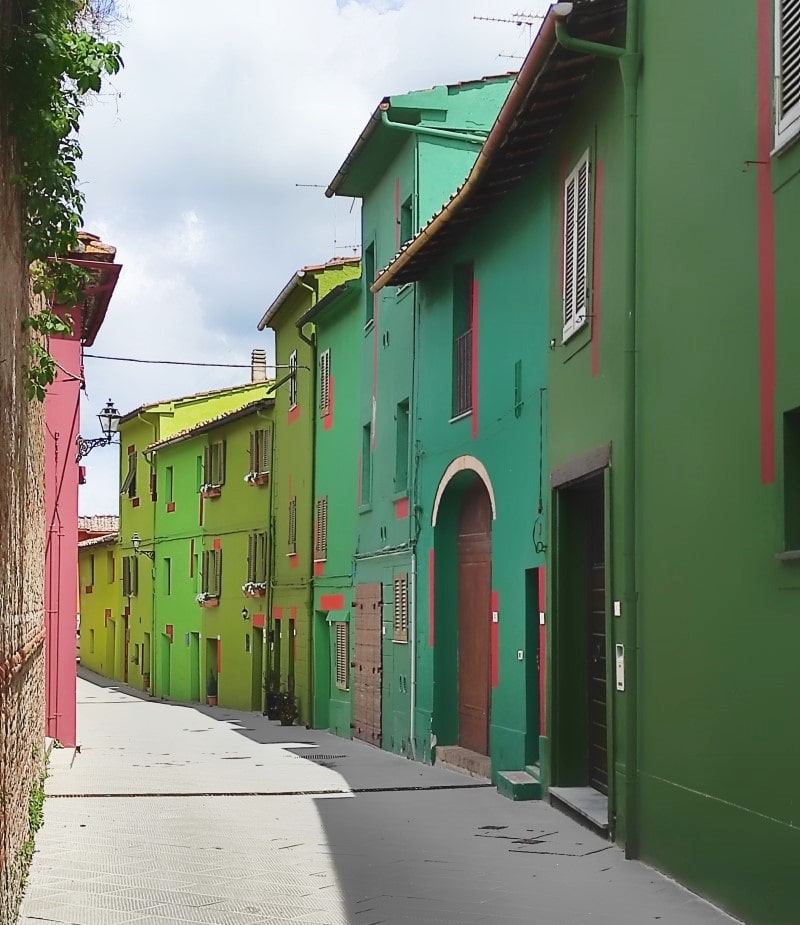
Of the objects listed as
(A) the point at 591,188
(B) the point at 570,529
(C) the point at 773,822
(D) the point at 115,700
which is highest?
(A) the point at 591,188

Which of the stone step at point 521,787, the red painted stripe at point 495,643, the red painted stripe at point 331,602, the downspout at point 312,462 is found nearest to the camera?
the stone step at point 521,787

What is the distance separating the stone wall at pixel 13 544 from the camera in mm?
7070

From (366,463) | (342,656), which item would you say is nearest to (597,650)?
(366,463)

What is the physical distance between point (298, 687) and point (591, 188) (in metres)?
18.1

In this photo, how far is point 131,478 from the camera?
47.0m

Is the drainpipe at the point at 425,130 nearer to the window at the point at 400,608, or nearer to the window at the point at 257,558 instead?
the window at the point at 400,608

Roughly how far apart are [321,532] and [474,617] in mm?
9993

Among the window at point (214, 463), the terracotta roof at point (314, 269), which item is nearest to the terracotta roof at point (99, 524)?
the window at point (214, 463)

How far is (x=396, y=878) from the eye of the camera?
906cm

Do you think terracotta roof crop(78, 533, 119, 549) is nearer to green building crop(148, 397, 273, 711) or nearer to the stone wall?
green building crop(148, 397, 273, 711)

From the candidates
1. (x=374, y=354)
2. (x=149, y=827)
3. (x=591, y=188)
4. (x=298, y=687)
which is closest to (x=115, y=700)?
(x=298, y=687)

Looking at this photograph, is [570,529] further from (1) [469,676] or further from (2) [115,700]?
(2) [115,700]

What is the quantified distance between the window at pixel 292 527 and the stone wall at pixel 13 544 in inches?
729

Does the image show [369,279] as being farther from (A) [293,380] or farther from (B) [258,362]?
(B) [258,362]
